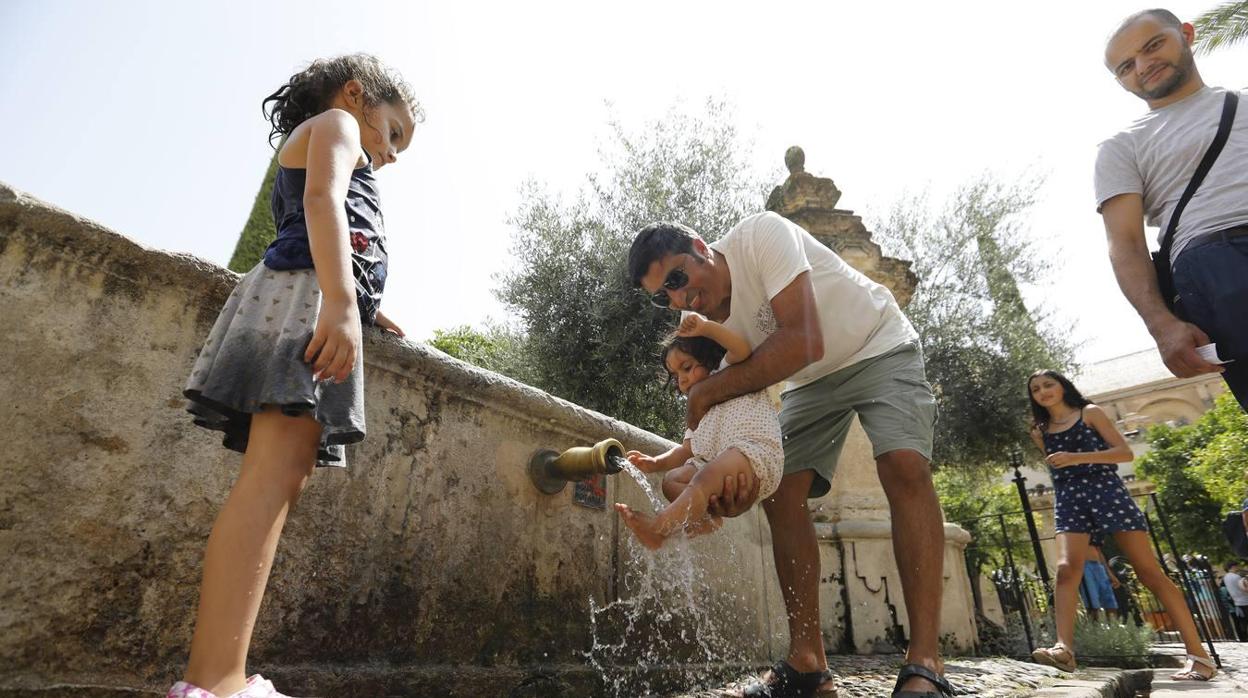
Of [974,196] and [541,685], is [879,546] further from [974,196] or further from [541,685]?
[974,196]

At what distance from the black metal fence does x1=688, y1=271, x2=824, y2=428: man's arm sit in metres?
3.67

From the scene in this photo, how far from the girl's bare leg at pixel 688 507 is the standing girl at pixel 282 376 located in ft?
2.52

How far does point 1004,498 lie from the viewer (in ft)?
72.4

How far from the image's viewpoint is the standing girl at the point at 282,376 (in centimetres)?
114

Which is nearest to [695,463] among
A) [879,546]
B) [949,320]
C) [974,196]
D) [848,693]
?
[848,693]

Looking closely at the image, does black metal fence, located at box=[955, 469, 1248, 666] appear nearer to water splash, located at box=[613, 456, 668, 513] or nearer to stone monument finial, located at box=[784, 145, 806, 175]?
stone monument finial, located at box=[784, 145, 806, 175]

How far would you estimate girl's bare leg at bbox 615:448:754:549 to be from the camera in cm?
179

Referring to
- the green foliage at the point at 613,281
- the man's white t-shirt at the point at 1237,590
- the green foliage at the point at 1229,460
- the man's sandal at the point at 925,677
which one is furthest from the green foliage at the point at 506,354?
the man's white t-shirt at the point at 1237,590

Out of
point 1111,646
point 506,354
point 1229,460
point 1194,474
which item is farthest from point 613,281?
point 1194,474

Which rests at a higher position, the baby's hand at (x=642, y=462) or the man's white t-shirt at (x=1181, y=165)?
the man's white t-shirt at (x=1181, y=165)

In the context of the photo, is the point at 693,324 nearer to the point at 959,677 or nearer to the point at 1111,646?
the point at 959,677

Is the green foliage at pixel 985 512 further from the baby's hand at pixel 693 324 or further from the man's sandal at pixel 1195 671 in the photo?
the baby's hand at pixel 693 324

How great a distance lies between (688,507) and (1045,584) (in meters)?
4.36

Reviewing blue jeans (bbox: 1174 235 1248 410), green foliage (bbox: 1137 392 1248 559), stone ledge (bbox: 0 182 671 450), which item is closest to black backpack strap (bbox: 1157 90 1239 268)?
blue jeans (bbox: 1174 235 1248 410)
